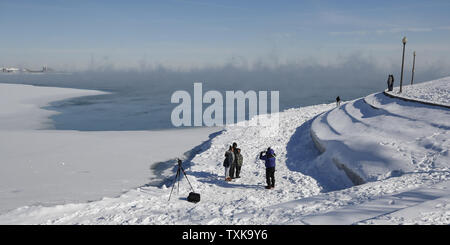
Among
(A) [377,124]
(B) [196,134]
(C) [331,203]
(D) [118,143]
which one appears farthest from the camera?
(B) [196,134]

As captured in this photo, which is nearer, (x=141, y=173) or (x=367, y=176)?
(x=367, y=176)

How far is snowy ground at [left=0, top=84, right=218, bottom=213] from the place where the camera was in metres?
11.6

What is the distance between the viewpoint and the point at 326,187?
11.2 m

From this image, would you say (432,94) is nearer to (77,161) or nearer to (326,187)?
(326,187)

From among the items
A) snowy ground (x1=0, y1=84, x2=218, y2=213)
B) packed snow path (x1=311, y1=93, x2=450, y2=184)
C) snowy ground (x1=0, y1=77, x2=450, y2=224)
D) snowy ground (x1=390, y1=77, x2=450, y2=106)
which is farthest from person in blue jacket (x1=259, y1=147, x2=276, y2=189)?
snowy ground (x1=390, y1=77, x2=450, y2=106)

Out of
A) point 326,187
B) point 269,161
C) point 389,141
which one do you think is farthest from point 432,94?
point 269,161

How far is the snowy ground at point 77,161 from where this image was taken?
11.6 metres

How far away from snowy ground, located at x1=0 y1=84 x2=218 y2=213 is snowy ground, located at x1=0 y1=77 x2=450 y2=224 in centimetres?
169

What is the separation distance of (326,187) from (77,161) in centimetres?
1246

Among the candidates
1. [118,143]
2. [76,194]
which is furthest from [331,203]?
[118,143]
